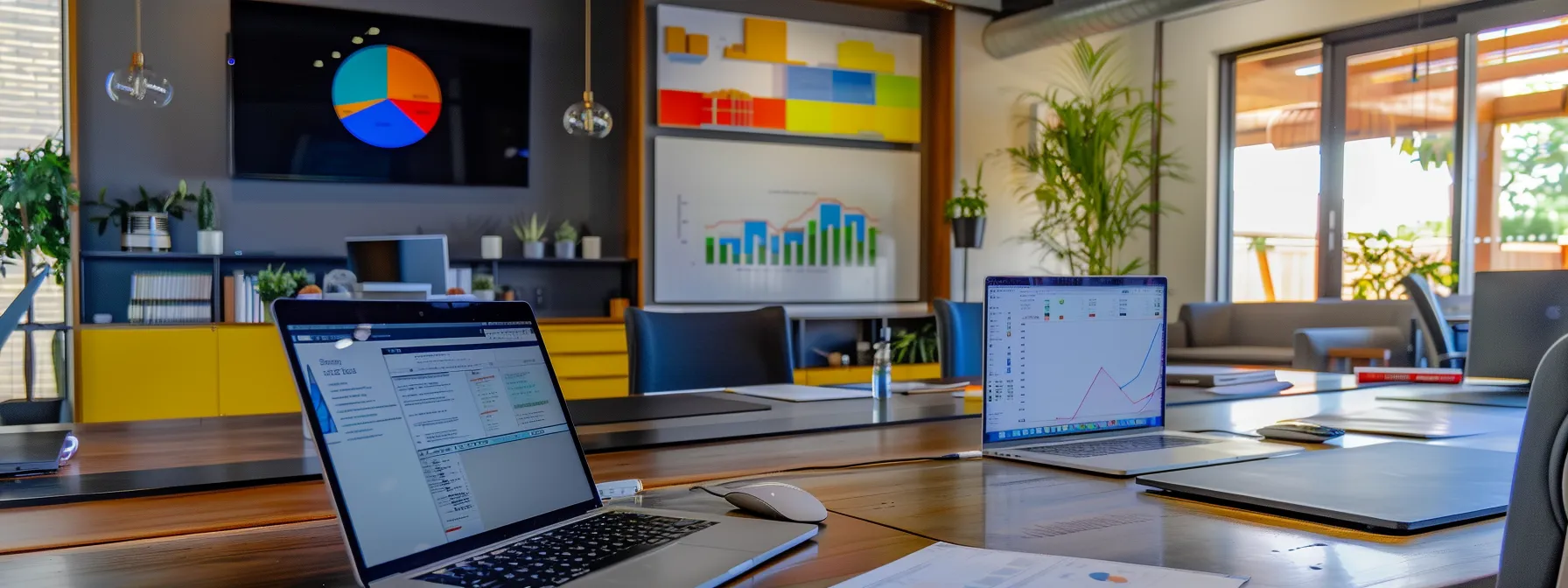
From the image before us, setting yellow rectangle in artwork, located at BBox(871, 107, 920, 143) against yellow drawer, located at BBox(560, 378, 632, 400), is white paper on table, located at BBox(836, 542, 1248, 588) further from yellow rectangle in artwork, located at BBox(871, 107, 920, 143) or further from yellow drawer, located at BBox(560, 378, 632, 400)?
yellow rectangle in artwork, located at BBox(871, 107, 920, 143)

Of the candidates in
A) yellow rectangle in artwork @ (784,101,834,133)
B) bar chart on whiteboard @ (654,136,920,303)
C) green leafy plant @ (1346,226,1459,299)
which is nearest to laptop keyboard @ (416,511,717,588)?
bar chart on whiteboard @ (654,136,920,303)

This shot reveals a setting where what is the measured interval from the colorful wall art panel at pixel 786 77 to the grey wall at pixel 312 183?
351 mm

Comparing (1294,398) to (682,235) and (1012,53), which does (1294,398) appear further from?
(1012,53)

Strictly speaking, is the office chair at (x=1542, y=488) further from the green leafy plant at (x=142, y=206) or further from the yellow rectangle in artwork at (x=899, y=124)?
the yellow rectangle in artwork at (x=899, y=124)

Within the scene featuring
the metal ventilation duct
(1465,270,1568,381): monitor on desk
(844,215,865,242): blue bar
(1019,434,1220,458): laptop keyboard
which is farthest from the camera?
(844,215,865,242): blue bar

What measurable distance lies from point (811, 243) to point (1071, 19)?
2001 millimetres

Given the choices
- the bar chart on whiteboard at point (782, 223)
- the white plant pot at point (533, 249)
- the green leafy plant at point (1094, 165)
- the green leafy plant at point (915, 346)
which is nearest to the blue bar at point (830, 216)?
the bar chart on whiteboard at point (782, 223)

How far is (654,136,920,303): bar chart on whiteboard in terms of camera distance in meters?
5.93

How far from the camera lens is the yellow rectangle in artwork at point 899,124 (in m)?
6.53

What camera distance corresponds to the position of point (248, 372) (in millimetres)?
4695

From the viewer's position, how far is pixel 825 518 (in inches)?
43.3

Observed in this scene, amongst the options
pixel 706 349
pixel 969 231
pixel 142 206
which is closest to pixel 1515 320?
pixel 706 349

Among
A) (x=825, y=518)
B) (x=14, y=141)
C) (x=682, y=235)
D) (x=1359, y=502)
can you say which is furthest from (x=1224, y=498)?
(x=14, y=141)

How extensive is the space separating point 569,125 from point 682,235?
188 centimetres
